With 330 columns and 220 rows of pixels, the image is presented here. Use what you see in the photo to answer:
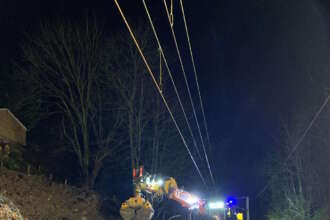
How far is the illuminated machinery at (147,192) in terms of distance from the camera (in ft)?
30.3

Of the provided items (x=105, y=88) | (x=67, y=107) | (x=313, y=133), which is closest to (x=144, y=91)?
(x=105, y=88)

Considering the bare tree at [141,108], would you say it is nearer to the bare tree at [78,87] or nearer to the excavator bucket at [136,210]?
the bare tree at [78,87]

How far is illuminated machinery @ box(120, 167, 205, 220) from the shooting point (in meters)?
9.24

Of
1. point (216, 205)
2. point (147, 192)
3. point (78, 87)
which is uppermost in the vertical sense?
point (78, 87)

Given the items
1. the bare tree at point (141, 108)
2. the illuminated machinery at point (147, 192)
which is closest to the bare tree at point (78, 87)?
the bare tree at point (141, 108)

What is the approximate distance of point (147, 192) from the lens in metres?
10.7

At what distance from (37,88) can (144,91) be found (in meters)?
5.94

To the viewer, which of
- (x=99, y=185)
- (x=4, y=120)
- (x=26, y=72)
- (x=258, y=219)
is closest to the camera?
(x=26, y=72)

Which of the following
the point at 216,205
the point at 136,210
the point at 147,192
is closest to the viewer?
the point at 136,210

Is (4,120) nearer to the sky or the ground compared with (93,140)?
nearer to the sky

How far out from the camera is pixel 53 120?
963 inches

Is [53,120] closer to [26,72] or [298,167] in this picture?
[26,72]

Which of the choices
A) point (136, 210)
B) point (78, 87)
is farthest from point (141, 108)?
point (136, 210)

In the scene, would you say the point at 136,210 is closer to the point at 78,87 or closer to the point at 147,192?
the point at 147,192
